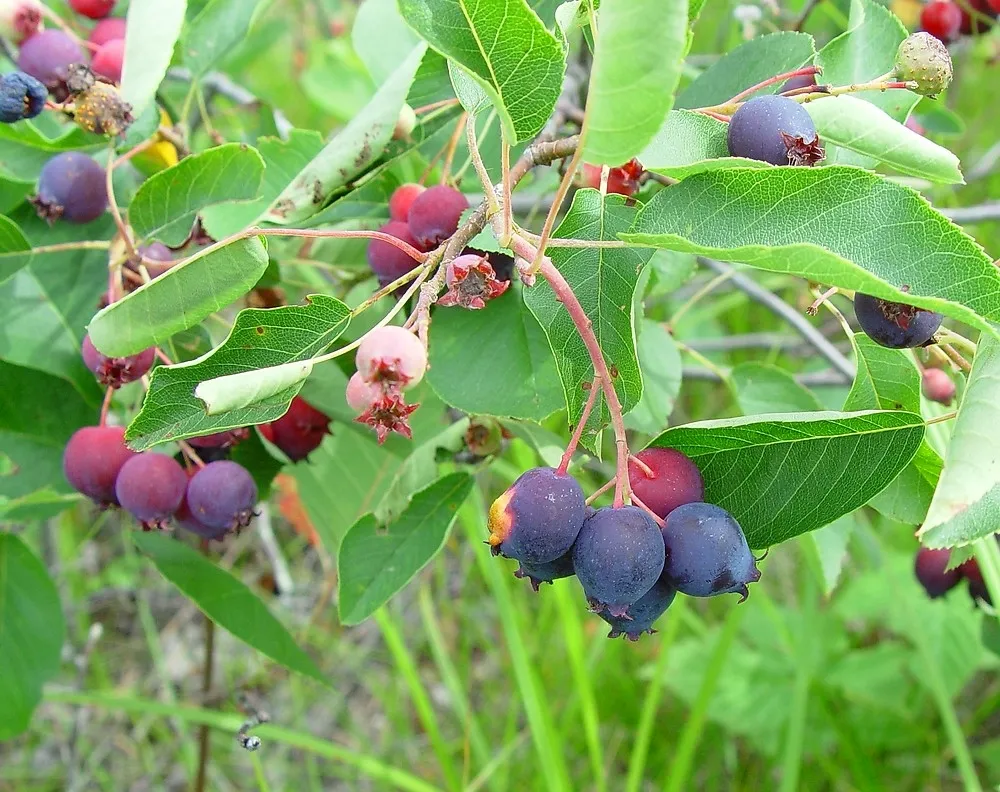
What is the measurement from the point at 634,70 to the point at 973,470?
0.33 meters

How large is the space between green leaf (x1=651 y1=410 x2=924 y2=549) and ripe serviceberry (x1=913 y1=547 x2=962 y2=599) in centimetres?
65

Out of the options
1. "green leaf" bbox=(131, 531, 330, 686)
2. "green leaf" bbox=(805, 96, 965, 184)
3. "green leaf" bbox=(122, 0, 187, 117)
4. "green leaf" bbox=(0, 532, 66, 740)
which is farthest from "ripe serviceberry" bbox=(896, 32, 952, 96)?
"green leaf" bbox=(0, 532, 66, 740)

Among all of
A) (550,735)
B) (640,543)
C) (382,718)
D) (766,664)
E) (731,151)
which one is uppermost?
(731,151)

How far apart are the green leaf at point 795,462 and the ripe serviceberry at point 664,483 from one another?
0.02 metres

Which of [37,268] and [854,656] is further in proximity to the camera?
[854,656]

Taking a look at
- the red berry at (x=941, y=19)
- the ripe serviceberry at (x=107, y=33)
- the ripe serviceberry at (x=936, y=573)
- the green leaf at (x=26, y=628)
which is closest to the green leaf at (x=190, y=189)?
the ripe serviceberry at (x=107, y=33)

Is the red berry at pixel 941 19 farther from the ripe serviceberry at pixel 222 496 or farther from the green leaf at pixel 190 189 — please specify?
Answer: the ripe serviceberry at pixel 222 496

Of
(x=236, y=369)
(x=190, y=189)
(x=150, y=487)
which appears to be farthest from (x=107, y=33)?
(x=236, y=369)

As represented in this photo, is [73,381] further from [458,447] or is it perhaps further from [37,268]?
[458,447]

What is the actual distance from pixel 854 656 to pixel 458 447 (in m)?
1.55

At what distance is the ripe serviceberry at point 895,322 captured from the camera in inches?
28.6

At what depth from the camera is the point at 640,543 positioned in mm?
652

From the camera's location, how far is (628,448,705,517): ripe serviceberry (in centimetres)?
73

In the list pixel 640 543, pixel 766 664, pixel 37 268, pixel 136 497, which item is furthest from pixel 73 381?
pixel 766 664
